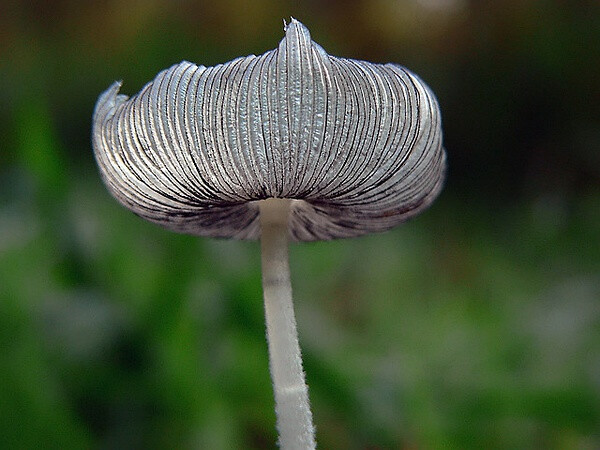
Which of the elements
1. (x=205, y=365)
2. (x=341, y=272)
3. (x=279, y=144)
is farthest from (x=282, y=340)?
(x=341, y=272)

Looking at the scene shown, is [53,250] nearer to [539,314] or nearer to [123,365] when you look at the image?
[123,365]

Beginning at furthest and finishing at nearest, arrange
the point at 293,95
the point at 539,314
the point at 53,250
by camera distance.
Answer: the point at 539,314
the point at 53,250
the point at 293,95

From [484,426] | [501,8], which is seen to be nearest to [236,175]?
[484,426]

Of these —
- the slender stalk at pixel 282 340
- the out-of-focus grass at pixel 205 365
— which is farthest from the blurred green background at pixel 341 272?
the slender stalk at pixel 282 340

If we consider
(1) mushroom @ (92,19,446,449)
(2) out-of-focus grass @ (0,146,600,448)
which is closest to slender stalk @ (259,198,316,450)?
(1) mushroom @ (92,19,446,449)

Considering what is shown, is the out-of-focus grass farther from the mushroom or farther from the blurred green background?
the mushroom

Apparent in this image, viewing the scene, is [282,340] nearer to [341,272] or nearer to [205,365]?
[205,365]
